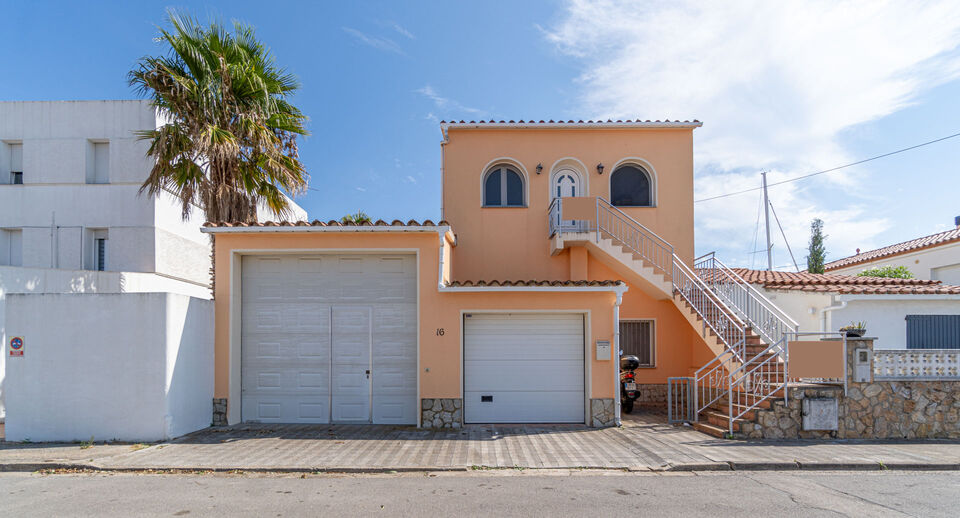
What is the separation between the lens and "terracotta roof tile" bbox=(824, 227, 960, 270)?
19.9 m

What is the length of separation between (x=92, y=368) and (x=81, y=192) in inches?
421

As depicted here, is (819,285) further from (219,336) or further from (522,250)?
(219,336)

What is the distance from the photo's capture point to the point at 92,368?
30.1 ft

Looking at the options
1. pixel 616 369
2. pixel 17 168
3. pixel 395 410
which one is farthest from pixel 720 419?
pixel 17 168

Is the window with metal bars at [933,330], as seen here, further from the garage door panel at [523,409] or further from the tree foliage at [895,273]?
the garage door panel at [523,409]

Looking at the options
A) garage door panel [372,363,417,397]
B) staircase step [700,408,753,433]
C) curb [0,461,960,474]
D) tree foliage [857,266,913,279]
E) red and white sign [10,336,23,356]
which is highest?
tree foliage [857,266,913,279]

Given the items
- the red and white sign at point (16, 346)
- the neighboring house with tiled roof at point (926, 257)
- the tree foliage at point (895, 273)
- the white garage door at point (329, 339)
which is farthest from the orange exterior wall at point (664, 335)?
the neighboring house with tiled roof at point (926, 257)

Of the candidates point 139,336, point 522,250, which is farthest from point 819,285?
point 139,336

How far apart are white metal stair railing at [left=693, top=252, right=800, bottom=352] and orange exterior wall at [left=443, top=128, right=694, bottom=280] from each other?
182 centimetres

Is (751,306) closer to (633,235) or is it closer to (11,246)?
(633,235)

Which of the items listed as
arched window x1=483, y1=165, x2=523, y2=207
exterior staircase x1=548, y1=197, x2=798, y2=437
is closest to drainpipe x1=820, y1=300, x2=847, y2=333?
exterior staircase x1=548, y1=197, x2=798, y2=437

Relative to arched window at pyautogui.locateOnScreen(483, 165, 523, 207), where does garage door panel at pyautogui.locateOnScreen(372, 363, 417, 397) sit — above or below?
below

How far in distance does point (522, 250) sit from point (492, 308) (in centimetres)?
417

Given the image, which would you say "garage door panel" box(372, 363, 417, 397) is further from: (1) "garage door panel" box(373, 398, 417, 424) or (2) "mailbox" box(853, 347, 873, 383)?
(2) "mailbox" box(853, 347, 873, 383)
